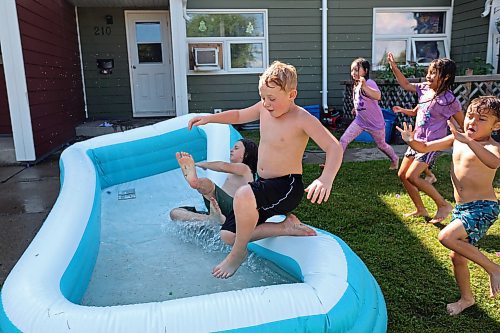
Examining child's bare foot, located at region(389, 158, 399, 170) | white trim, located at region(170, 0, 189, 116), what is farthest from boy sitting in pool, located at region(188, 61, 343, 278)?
white trim, located at region(170, 0, 189, 116)

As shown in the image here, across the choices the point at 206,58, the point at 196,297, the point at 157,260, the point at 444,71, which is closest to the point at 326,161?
the point at 196,297

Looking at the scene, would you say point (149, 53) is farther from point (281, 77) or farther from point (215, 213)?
point (281, 77)

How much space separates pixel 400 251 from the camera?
3025 millimetres

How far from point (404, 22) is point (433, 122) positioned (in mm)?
6658

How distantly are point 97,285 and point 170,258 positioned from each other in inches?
21.5

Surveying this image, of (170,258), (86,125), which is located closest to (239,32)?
(86,125)

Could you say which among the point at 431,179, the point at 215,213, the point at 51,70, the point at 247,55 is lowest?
the point at 431,179

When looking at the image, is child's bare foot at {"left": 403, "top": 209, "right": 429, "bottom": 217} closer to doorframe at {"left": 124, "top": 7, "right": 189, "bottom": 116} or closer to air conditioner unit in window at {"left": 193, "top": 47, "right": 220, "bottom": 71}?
doorframe at {"left": 124, "top": 7, "right": 189, "bottom": 116}

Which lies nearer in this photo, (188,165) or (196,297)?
(196,297)

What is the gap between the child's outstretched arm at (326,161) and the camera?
2.07m

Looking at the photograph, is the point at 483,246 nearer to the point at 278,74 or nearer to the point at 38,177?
the point at 278,74

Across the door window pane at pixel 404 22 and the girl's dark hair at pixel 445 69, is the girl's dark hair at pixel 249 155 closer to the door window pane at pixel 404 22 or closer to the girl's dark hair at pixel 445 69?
the girl's dark hair at pixel 445 69

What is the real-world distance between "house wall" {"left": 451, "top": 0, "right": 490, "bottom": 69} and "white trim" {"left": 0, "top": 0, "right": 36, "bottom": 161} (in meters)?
8.31

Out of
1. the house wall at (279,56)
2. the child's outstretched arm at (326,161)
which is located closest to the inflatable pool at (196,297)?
the child's outstretched arm at (326,161)
